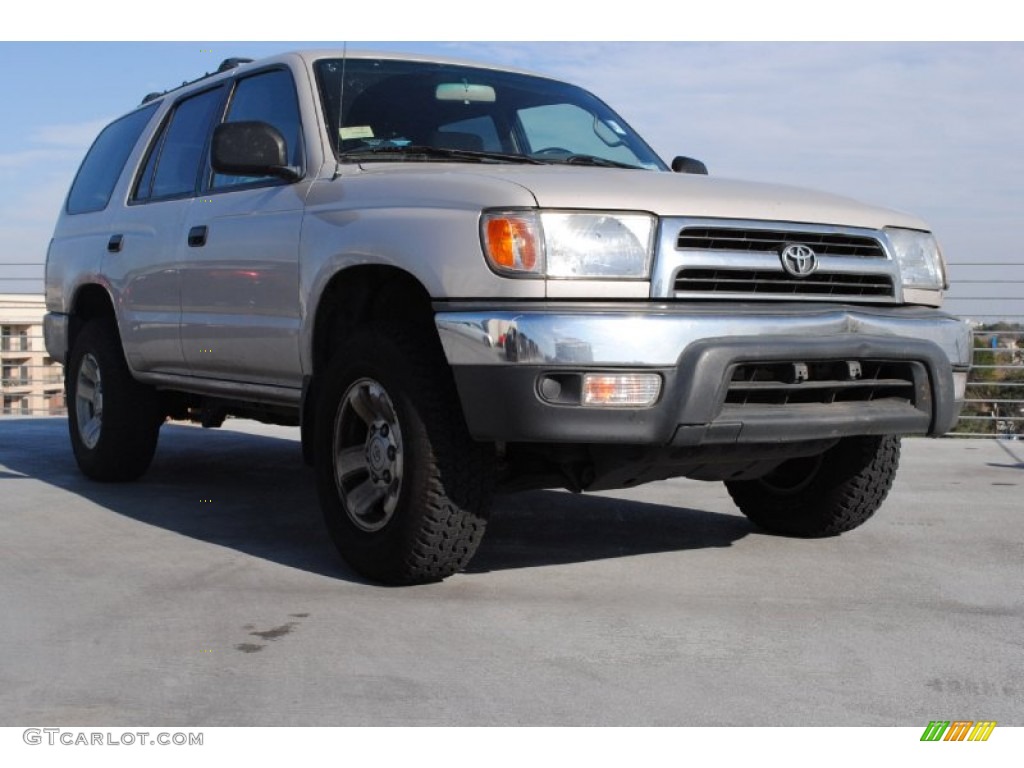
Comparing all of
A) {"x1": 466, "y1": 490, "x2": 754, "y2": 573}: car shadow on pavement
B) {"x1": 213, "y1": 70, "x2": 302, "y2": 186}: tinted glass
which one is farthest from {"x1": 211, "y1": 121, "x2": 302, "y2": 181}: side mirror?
{"x1": 466, "y1": 490, "x2": 754, "y2": 573}: car shadow on pavement

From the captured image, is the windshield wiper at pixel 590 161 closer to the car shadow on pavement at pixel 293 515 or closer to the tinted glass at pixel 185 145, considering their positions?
the car shadow on pavement at pixel 293 515

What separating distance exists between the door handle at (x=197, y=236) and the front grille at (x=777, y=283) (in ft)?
7.96

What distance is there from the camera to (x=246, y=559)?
5.12m

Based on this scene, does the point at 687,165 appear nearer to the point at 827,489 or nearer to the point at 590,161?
the point at 590,161

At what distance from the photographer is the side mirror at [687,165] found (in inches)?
243

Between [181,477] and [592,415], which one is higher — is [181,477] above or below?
below

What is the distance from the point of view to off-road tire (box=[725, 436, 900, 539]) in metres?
5.30

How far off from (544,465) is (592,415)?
645 mm

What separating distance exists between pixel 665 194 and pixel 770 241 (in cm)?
40

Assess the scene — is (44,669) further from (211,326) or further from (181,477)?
(181,477)

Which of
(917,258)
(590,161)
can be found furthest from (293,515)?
(917,258)

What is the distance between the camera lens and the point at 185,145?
6.44m

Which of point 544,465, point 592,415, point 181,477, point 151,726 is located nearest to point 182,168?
point 181,477
